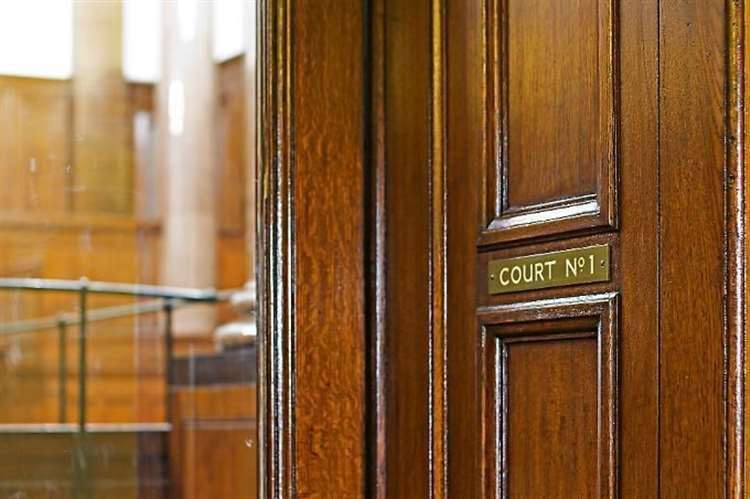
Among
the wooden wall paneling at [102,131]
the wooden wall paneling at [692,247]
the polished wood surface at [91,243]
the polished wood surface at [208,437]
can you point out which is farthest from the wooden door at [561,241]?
the wooden wall paneling at [102,131]

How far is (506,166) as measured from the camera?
1.46 meters

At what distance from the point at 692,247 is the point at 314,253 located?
0.63 meters

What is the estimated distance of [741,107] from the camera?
3.55 ft

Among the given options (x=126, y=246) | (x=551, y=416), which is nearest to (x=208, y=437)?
(x=126, y=246)

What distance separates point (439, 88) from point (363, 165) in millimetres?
155

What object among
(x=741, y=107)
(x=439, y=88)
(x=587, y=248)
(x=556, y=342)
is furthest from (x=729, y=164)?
(x=439, y=88)

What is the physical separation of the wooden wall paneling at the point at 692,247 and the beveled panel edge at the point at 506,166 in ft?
0.28

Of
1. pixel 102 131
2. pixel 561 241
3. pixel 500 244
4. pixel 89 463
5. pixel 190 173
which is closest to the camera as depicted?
pixel 561 241

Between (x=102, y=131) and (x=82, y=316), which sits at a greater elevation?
(x=102, y=131)

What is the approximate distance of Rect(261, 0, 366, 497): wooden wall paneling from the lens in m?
1.62

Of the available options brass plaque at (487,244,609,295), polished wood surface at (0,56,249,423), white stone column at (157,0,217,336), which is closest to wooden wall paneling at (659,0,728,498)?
brass plaque at (487,244,609,295)

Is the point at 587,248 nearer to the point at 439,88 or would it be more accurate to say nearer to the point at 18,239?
the point at 439,88

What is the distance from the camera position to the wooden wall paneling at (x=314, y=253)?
1.62 meters

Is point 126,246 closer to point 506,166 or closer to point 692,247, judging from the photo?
point 506,166
